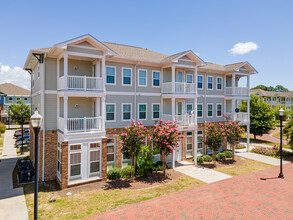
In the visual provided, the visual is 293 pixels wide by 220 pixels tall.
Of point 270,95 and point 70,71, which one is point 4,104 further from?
point 270,95

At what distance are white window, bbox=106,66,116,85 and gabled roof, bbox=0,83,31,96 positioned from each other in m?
51.1

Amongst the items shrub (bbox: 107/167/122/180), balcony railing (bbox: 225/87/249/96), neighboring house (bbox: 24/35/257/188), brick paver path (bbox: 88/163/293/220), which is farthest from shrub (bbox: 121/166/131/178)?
balcony railing (bbox: 225/87/249/96)

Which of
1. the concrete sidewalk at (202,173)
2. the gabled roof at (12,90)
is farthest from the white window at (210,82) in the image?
the gabled roof at (12,90)

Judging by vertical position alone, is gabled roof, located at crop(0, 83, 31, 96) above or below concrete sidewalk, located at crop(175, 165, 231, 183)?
above

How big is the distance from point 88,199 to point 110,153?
196 inches

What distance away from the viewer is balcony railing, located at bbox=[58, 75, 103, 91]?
547 inches

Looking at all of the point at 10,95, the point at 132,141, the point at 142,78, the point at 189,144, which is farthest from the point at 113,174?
the point at 10,95

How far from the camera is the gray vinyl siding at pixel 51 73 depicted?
1459 cm

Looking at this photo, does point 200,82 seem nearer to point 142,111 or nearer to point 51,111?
point 142,111

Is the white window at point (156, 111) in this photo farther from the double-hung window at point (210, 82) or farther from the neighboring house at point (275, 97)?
the neighboring house at point (275, 97)

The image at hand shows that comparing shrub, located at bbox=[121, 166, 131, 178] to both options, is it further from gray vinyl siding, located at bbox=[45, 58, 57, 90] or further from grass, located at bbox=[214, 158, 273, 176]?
gray vinyl siding, located at bbox=[45, 58, 57, 90]

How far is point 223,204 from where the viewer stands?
10922 mm

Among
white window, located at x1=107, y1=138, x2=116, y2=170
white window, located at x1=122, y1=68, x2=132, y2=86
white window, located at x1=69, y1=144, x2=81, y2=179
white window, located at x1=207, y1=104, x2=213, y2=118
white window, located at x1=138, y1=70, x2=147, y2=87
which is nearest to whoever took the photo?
white window, located at x1=69, y1=144, x2=81, y2=179

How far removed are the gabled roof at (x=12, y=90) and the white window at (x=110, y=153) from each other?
5180cm
